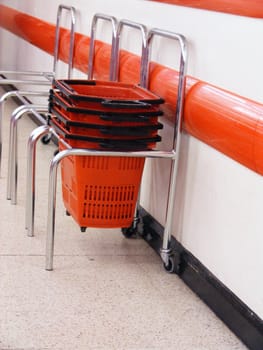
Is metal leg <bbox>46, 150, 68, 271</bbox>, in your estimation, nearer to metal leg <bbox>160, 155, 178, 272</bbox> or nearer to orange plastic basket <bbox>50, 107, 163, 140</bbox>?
orange plastic basket <bbox>50, 107, 163, 140</bbox>

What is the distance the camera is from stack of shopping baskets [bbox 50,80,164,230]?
2.90 m

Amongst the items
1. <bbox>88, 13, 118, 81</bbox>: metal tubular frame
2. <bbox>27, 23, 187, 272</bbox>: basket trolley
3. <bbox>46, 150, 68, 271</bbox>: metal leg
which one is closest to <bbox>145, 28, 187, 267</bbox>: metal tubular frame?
<bbox>27, 23, 187, 272</bbox>: basket trolley

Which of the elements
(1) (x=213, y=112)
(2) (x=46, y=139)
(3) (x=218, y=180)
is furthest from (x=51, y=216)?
(2) (x=46, y=139)

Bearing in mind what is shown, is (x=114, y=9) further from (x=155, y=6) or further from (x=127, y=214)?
(x=127, y=214)

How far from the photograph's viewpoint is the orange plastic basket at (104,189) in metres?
3.00

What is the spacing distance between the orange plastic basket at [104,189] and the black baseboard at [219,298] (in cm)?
29

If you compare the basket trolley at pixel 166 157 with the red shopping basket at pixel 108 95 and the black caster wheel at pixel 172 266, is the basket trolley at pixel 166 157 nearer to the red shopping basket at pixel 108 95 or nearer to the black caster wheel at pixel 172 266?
the black caster wheel at pixel 172 266

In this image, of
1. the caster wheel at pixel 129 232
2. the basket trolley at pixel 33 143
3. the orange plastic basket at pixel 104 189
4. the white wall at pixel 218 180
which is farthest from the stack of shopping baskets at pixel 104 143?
the caster wheel at pixel 129 232

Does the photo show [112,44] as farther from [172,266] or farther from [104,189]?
[172,266]

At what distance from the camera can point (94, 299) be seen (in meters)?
2.77

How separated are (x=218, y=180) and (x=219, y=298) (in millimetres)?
446

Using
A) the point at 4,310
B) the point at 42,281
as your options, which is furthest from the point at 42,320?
the point at 42,281

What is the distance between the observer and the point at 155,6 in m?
3.46

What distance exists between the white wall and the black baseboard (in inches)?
1.1
